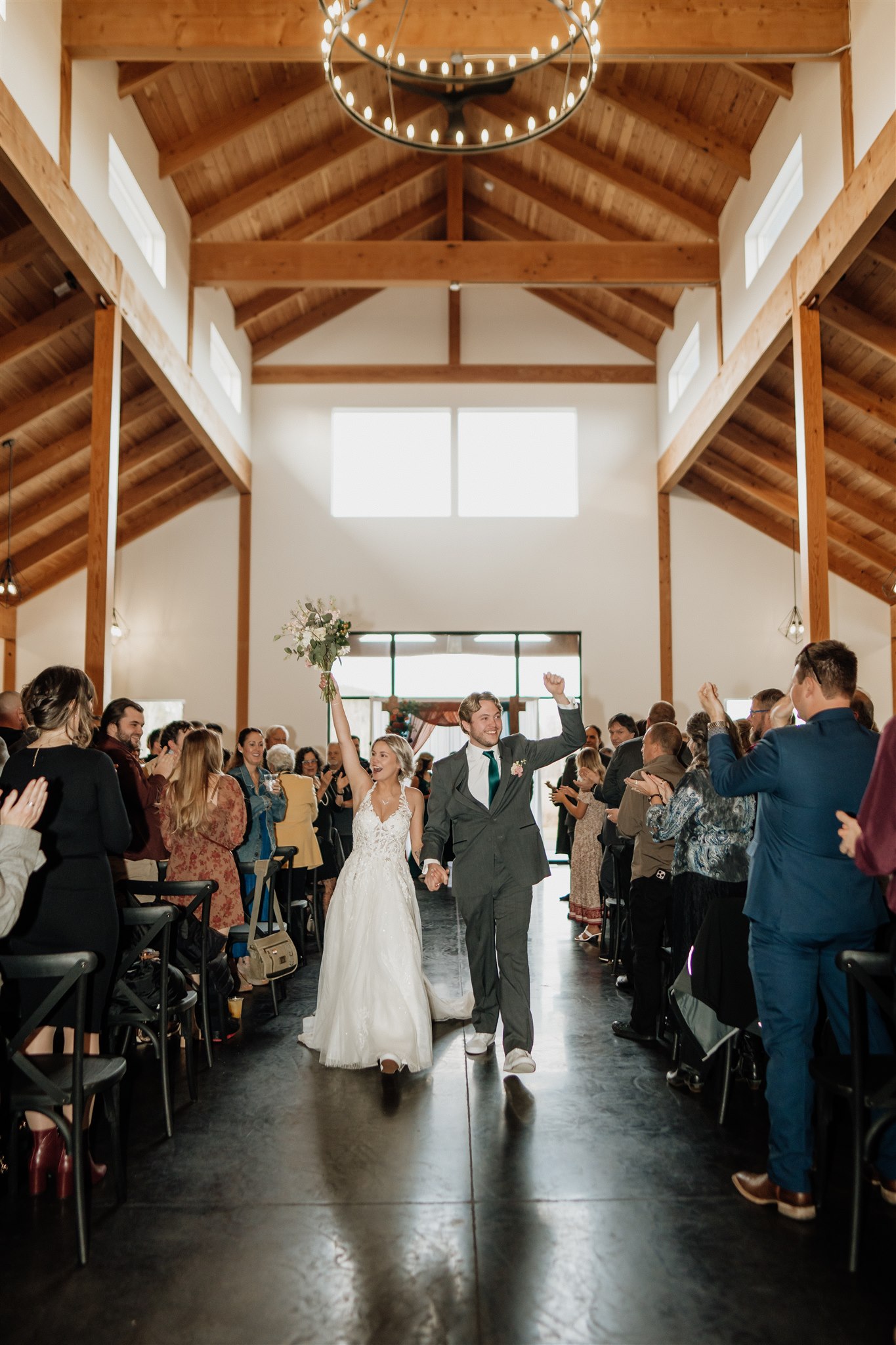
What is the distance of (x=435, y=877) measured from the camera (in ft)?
14.1

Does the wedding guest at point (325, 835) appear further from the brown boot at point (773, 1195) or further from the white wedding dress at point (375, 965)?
the brown boot at point (773, 1195)

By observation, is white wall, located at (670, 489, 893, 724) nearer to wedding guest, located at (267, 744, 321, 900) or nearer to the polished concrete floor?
wedding guest, located at (267, 744, 321, 900)

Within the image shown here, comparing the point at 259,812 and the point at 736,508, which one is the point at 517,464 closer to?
the point at 736,508

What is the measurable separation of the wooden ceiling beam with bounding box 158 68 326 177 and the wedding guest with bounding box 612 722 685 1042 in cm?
796

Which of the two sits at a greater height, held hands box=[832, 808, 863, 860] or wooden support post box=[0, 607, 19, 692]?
wooden support post box=[0, 607, 19, 692]

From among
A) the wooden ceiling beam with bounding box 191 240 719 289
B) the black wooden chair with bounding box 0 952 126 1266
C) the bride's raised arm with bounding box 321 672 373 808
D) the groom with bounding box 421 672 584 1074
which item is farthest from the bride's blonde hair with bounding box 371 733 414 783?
the wooden ceiling beam with bounding box 191 240 719 289

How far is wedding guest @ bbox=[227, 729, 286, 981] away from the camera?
18.8 ft

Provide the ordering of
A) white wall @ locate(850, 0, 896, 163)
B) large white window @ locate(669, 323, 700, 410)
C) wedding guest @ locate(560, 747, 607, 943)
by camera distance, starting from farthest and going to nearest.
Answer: large white window @ locate(669, 323, 700, 410)
wedding guest @ locate(560, 747, 607, 943)
white wall @ locate(850, 0, 896, 163)

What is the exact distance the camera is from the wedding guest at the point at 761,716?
164 inches

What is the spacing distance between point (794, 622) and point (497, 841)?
9580 millimetres

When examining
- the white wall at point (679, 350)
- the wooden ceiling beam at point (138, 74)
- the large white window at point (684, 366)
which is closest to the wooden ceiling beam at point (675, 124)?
the white wall at point (679, 350)

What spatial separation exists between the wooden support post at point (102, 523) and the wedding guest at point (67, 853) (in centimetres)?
422

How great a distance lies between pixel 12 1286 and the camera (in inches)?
103

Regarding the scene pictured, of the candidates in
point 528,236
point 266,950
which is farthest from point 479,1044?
point 528,236
